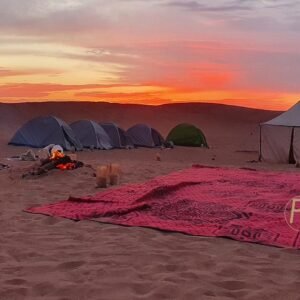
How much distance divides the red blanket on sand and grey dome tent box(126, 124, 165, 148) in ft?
40.7

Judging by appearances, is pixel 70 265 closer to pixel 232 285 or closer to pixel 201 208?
pixel 232 285

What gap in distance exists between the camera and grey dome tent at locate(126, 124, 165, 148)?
22.4m

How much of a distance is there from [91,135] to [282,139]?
22.8 ft

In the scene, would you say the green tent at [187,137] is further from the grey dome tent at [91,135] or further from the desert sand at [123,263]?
the desert sand at [123,263]

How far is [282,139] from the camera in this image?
16781 mm

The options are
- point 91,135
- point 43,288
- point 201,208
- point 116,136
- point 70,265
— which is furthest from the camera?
point 116,136

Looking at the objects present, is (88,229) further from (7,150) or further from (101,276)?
(7,150)

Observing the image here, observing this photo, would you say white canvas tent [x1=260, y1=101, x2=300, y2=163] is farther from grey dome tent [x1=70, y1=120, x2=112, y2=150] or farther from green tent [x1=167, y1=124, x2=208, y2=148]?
green tent [x1=167, y1=124, x2=208, y2=148]

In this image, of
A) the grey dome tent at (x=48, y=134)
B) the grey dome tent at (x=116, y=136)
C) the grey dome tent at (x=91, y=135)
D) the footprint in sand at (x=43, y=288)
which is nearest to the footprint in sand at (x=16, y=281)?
the footprint in sand at (x=43, y=288)

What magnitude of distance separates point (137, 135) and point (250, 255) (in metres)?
17.7

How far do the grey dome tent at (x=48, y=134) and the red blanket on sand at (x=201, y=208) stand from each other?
9.87m

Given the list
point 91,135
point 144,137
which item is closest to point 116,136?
point 91,135

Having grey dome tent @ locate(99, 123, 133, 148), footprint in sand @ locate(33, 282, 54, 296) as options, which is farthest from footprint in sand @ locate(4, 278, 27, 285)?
grey dome tent @ locate(99, 123, 133, 148)

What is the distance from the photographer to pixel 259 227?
6.10 m
